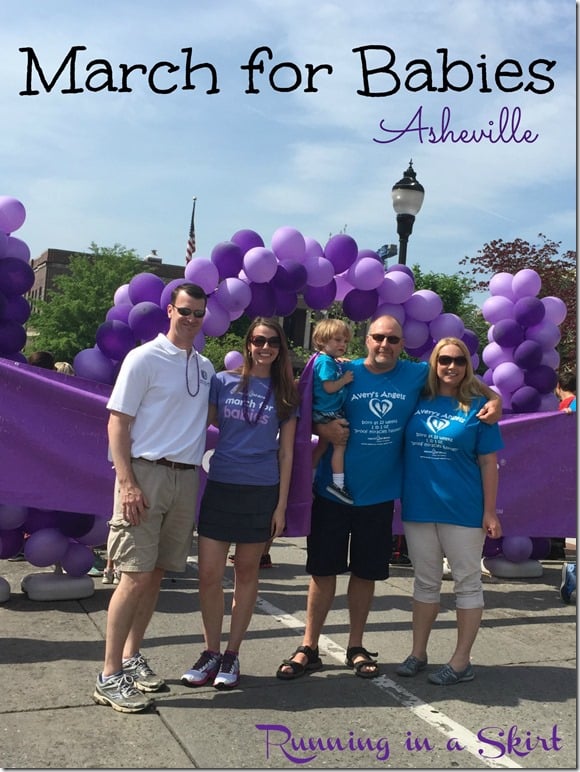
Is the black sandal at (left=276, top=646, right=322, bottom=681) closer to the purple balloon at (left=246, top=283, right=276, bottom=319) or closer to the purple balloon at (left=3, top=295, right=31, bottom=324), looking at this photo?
the purple balloon at (left=3, top=295, right=31, bottom=324)

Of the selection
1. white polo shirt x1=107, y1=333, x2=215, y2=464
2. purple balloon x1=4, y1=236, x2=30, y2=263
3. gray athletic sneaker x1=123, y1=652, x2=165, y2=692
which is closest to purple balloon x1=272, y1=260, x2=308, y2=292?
purple balloon x1=4, y1=236, x2=30, y2=263

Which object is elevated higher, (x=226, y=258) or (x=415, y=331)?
(x=226, y=258)

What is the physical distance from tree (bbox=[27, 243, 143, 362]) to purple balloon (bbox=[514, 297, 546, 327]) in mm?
28619

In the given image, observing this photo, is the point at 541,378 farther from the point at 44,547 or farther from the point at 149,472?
the point at 149,472

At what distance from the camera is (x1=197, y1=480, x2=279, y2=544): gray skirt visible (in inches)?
157

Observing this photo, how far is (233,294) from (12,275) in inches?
Answer: 68.5

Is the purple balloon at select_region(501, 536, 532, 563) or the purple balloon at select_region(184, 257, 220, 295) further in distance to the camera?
the purple balloon at select_region(501, 536, 532, 563)

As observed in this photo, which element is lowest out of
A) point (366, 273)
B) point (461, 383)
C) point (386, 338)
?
point (461, 383)

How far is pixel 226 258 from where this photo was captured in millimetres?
6457

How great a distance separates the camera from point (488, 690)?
13.6 feet

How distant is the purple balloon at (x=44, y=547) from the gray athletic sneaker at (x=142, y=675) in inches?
67.8

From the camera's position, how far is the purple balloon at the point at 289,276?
21.4 feet

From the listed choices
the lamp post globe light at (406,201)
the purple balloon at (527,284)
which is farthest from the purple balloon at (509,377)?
the lamp post globe light at (406,201)

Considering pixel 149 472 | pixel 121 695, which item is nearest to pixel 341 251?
pixel 149 472
